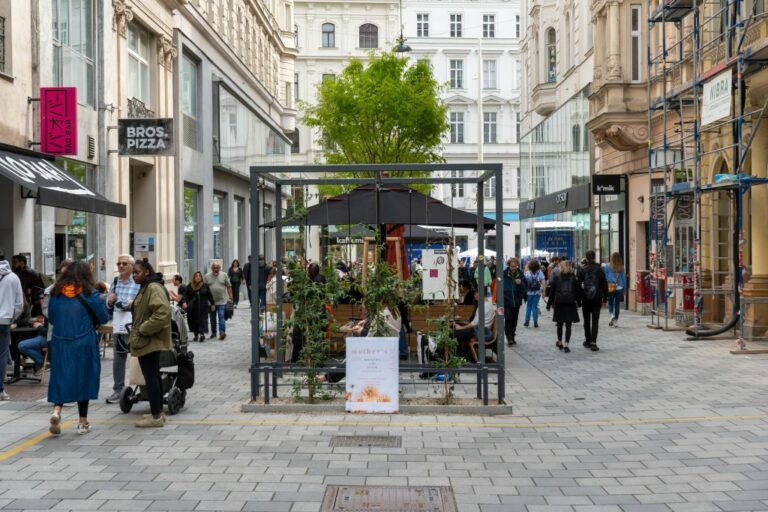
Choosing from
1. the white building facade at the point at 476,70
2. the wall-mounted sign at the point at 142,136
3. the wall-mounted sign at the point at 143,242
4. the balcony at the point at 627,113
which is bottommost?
the wall-mounted sign at the point at 143,242

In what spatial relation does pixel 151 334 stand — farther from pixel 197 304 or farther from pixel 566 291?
pixel 197 304

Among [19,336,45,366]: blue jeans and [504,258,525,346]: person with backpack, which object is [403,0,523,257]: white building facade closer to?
[504,258,525,346]: person with backpack

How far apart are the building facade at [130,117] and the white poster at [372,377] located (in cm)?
603

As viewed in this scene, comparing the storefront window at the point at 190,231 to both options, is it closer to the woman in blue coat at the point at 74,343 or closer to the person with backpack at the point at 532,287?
the person with backpack at the point at 532,287

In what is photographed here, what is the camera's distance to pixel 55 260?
16.6 meters

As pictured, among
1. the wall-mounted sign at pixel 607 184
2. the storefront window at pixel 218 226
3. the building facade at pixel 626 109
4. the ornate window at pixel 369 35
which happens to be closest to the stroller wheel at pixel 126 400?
the building facade at pixel 626 109

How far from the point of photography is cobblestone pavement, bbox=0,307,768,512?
6.34 metres

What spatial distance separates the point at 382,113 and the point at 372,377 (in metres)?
23.5

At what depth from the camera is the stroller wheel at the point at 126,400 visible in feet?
31.4

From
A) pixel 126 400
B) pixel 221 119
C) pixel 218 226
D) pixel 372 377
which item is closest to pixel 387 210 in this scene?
pixel 372 377

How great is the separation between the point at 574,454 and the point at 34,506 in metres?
4.41

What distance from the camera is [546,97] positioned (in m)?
37.5

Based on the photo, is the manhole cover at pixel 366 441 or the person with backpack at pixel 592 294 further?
the person with backpack at pixel 592 294

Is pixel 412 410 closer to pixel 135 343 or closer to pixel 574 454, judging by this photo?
pixel 574 454
